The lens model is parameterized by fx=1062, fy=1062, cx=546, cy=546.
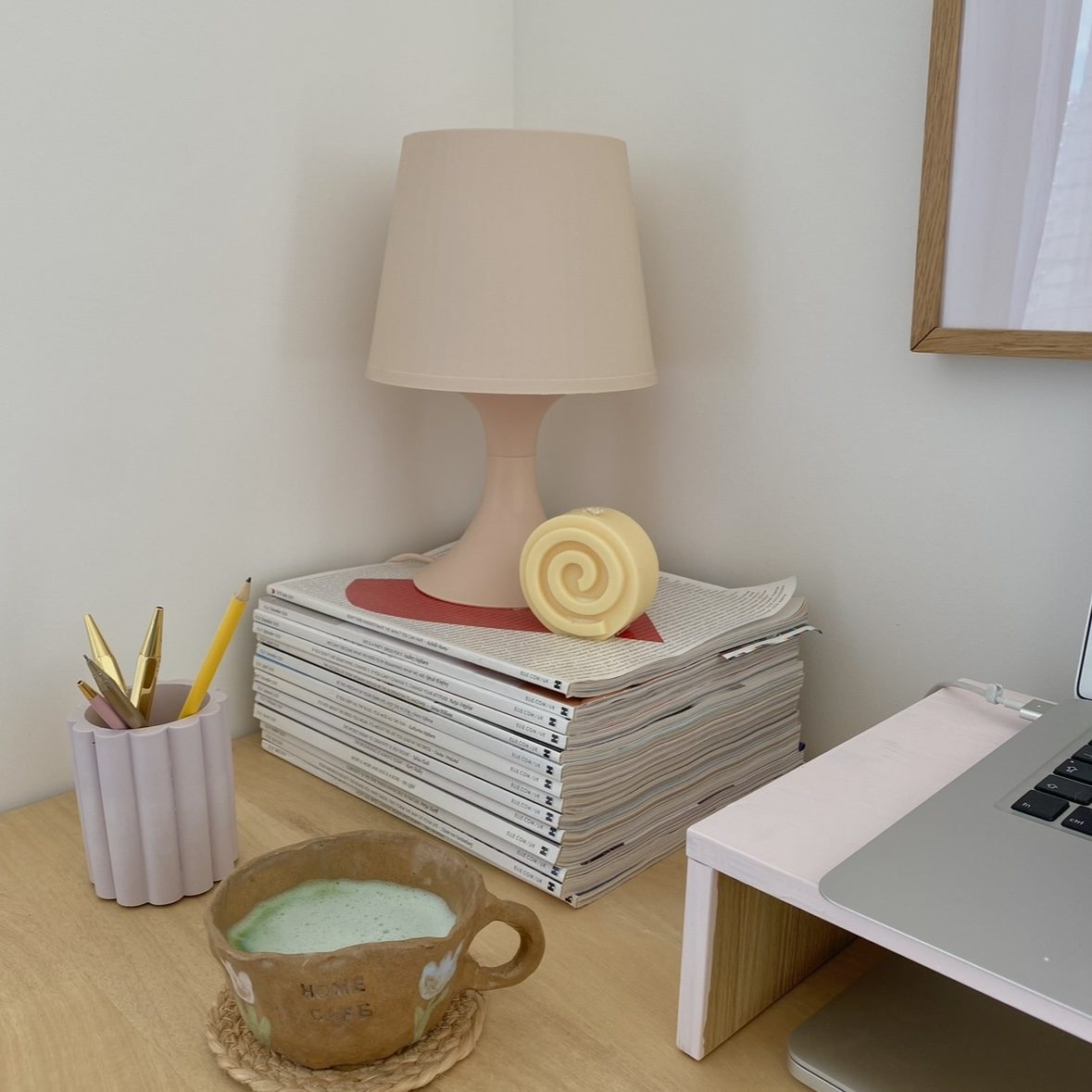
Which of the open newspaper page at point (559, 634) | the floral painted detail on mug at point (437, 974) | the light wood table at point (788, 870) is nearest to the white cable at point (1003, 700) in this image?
the light wood table at point (788, 870)

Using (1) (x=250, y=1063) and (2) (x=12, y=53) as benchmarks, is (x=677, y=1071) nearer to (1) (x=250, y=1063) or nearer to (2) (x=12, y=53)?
(1) (x=250, y=1063)

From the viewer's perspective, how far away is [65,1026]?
53cm

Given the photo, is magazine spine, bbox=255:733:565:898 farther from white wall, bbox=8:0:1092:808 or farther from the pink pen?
the pink pen

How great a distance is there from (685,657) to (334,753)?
0.28 m

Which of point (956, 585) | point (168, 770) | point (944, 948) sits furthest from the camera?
point (956, 585)

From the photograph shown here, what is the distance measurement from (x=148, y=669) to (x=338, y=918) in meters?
0.21

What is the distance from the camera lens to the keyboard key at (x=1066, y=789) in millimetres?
506

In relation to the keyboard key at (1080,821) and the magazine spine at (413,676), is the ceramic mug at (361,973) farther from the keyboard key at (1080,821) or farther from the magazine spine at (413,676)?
the keyboard key at (1080,821)

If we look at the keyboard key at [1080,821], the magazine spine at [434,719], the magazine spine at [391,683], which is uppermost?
the keyboard key at [1080,821]

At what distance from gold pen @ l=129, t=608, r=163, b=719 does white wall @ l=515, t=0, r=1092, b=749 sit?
0.43m

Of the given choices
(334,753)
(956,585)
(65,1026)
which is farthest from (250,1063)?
(956,585)

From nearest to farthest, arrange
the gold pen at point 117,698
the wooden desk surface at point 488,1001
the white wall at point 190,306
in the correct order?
the wooden desk surface at point 488,1001 → the gold pen at point 117,698 → the white wall at point 190,306

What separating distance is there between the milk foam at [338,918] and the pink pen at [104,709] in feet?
0.53

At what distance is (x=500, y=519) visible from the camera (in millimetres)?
822
